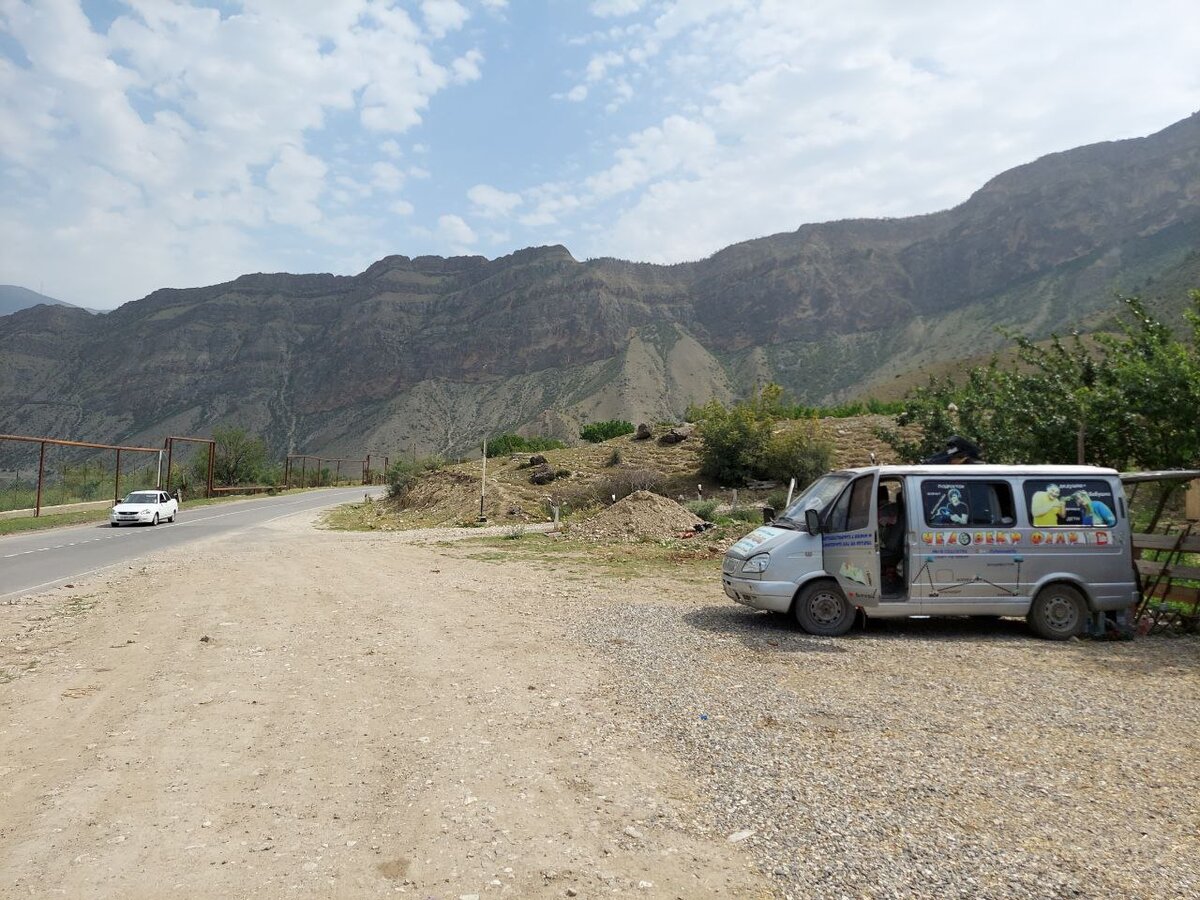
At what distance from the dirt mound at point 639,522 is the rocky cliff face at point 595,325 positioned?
6124 cm

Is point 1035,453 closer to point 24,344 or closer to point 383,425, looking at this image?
point 383,425

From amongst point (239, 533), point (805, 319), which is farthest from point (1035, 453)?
point (805, 319)

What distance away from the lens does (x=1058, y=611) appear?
353 inches

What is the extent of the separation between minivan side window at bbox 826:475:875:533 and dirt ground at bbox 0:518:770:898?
11.6 feet

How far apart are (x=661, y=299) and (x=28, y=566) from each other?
118 metres

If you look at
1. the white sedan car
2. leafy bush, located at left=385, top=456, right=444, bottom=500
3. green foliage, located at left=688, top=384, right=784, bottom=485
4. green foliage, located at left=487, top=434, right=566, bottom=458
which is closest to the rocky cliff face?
green foliage, located at left=487, top=434, right=566, bottom=458

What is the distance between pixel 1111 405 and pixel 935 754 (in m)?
10.4

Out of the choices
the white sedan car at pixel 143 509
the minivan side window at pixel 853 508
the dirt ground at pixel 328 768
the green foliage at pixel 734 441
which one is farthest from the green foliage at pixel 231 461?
the minivan side window at pixel 853 508

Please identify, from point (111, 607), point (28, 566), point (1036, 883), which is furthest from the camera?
point (28, 566)

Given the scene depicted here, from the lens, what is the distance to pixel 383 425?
10238cm

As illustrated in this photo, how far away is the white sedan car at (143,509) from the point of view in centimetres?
2692

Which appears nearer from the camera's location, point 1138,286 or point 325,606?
point 325,606

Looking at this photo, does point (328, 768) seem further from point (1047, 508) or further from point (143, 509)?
point (143, 509)

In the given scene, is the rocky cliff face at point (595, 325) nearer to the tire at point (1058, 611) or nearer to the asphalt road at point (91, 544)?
the asphalt road at point (91, 544)
